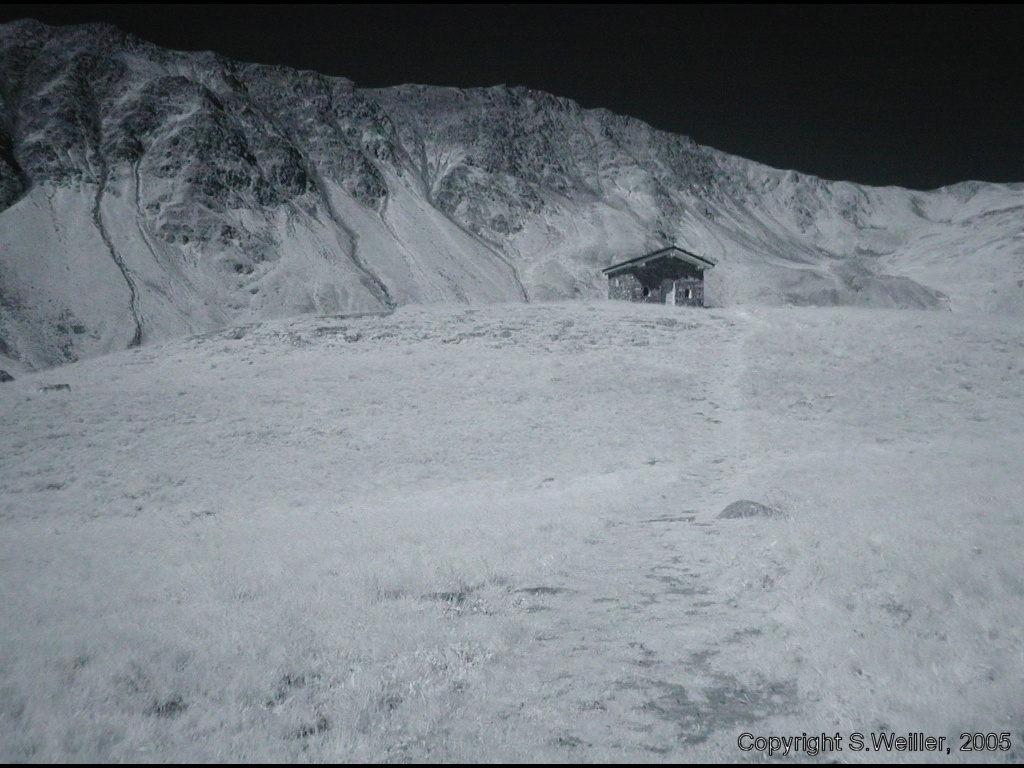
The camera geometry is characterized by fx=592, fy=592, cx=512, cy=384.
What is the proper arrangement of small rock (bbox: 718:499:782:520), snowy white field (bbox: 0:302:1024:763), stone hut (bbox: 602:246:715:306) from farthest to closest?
stone hut (bbox: 602:246:715:306), small rock (bbox: 718:499:782:520), snowy white field (bbox: 0:302:1024:763)

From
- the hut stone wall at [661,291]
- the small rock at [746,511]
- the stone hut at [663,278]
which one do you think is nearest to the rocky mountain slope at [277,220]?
the hut stone wall at [661,291]

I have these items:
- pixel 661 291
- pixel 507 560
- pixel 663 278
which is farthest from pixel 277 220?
pixel 507 560

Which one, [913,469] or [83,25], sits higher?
[83,25]

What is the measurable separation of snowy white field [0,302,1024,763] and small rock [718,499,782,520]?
0.99 feet

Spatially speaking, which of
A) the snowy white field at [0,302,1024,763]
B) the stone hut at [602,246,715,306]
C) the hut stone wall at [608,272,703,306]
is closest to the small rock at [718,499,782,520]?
the snowy white field at [0,302,1024,763]

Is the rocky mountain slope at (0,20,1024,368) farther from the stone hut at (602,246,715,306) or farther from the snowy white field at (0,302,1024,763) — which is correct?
the snowy white field at (0,302,1024,763)

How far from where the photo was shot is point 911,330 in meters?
35.4

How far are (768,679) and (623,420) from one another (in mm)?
18886

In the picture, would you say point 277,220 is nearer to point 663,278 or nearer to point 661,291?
point 663,278

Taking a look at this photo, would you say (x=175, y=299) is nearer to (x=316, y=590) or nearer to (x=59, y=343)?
(x=59, y=343)

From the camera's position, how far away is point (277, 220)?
14288 centimetres

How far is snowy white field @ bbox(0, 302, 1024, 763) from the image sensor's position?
5.90 metres

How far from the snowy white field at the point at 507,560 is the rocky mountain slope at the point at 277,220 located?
91619 mm

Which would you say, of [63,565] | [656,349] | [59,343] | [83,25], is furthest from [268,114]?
[63,565]
